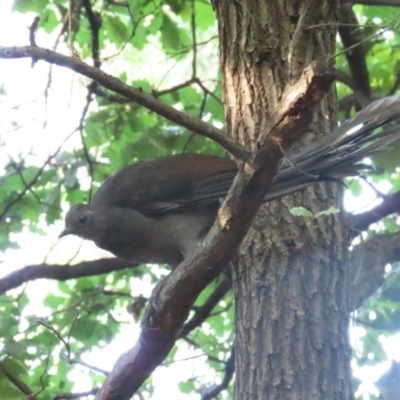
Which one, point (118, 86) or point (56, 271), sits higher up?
point (56, 271)

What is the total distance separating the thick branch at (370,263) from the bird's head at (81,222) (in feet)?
4.04

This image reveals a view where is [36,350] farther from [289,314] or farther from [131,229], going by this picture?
[289,314]

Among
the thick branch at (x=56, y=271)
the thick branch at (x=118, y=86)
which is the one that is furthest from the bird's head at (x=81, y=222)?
the thick branch at (x=118, y=86)

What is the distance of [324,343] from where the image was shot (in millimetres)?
2525

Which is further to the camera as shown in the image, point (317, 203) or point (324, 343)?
point (317, 203)

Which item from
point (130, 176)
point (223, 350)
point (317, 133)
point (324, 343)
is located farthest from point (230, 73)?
point (223, 350)

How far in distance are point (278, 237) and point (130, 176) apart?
35.9 inches

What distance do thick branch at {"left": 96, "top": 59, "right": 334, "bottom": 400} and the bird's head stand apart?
85cm

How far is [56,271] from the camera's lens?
11.5 feet

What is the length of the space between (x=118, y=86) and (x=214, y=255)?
0.61m

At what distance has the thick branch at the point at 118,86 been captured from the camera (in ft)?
6.68

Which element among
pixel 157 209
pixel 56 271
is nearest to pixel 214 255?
pixel 157 209

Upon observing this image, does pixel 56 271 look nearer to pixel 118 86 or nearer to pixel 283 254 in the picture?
pixel 283 254

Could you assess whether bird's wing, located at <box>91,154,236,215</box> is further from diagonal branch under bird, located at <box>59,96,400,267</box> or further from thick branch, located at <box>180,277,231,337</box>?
thick branch, located at <box>180,277,231,337</box>
